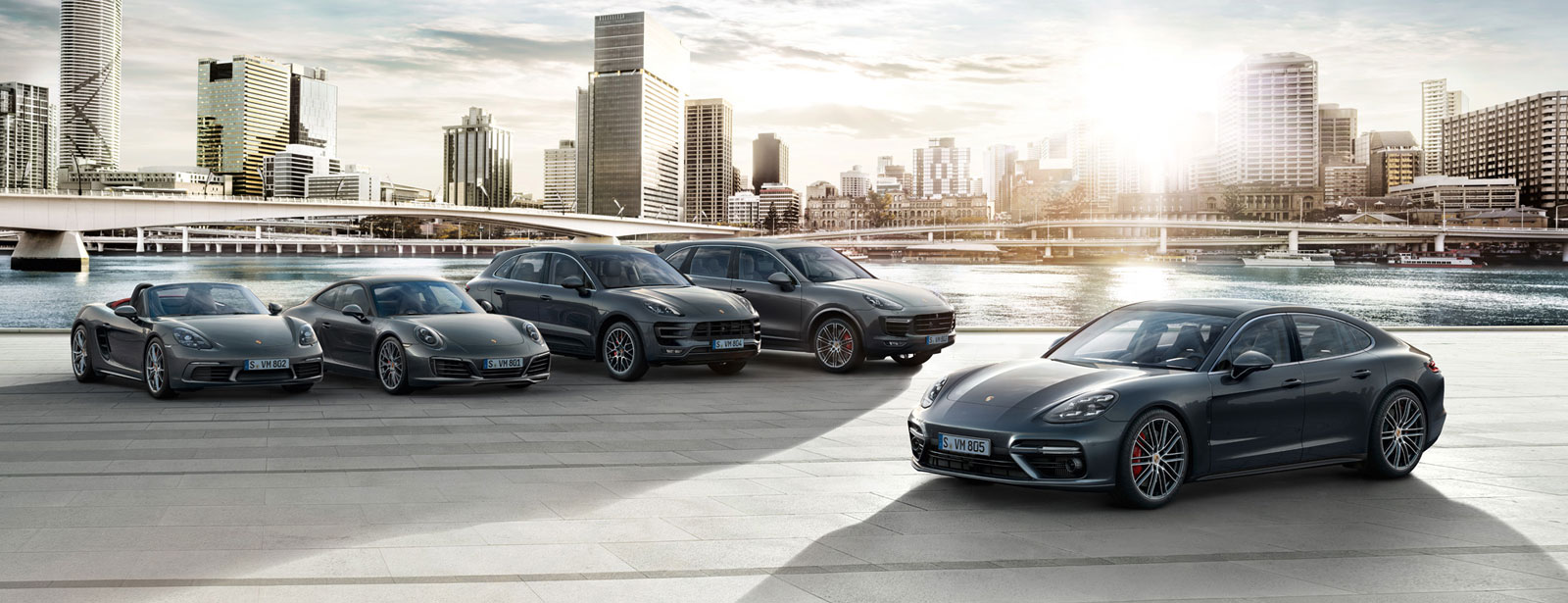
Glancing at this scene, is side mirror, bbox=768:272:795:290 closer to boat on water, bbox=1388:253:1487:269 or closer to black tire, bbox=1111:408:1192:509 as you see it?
black tire, bbox=1111:408:1192:509

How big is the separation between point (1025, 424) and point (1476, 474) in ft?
11.9

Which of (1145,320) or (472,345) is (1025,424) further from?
(472,345)

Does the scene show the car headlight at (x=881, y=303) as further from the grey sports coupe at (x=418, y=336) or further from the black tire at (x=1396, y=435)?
the black tire at (x=1396, y=435)

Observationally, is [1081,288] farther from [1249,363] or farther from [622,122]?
[622,122]

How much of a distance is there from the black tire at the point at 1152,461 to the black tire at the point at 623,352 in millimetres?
7850

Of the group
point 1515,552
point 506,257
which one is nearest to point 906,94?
point 506,257

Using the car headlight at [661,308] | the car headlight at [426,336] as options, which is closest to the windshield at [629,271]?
the car headlight at [661,308]

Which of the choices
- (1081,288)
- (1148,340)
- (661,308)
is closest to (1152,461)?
(1148,340)

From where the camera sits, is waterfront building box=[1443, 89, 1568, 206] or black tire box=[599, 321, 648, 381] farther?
waterfront building box=[1443, 89, 1568, 206]

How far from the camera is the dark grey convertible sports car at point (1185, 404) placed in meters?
6.33

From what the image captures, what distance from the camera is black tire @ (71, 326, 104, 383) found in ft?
42.1

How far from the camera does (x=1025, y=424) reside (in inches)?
250

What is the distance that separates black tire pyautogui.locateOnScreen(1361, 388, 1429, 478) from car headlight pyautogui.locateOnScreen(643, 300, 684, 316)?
7.90 meters

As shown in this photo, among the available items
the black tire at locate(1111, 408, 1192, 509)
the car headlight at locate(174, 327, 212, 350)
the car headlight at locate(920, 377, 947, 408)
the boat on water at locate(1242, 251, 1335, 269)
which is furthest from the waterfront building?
the car headlight at locate(174, 327, 212, 350)
